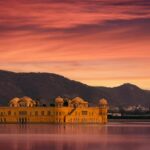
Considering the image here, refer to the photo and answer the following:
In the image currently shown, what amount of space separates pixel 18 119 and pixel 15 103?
643cm

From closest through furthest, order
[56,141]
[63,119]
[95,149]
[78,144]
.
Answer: [95,149], [78,144], [56,141], [63,119]

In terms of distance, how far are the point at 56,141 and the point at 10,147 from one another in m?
13.5

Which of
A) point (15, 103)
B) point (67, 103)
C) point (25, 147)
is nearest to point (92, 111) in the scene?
point (67, 103)

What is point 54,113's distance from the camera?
179m

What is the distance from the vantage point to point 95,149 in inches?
3194

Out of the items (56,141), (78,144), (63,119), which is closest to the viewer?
(78,144)

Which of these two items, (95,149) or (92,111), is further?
(92,111)

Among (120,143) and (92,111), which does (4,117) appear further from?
(120,143)

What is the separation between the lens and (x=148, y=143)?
91.4 m

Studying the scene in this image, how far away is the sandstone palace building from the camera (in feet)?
588

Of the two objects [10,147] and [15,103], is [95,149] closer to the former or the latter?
[10,147]

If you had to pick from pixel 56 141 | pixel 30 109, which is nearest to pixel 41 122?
pixel 30 109

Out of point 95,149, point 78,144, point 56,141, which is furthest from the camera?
point 56,141

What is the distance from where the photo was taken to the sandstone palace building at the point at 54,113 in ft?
588
